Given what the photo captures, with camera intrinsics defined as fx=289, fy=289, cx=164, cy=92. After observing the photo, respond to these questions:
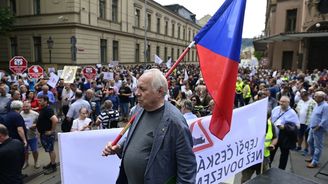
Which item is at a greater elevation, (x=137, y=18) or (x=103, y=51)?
(x=137, y=18)

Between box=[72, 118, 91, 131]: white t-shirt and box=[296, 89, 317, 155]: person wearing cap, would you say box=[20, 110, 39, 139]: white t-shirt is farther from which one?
box=[296, 89, 317, 155]: person wearing cap

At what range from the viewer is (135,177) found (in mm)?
2221

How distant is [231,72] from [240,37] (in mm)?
458

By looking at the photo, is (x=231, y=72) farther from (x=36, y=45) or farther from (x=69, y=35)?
(x=36, y=45)

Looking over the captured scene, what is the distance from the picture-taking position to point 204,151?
3.98m

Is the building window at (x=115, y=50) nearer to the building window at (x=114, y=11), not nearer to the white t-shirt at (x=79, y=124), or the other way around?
the building window at (x=114, y=11)

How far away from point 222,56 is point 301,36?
2234 cm

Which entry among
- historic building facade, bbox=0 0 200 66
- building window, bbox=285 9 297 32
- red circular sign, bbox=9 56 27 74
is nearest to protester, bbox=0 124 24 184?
red circular sign, bbox=9 56 27 74

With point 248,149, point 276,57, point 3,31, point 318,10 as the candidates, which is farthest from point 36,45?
point 248,149

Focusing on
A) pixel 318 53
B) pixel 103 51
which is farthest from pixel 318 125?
pixel 103 51

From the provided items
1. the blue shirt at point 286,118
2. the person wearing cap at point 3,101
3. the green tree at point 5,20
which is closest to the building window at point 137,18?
the green tree at point 5,20

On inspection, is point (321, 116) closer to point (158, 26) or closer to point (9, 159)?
point (9, 159)

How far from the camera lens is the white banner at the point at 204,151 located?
10.8 feet

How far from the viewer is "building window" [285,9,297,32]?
29.0 meters
